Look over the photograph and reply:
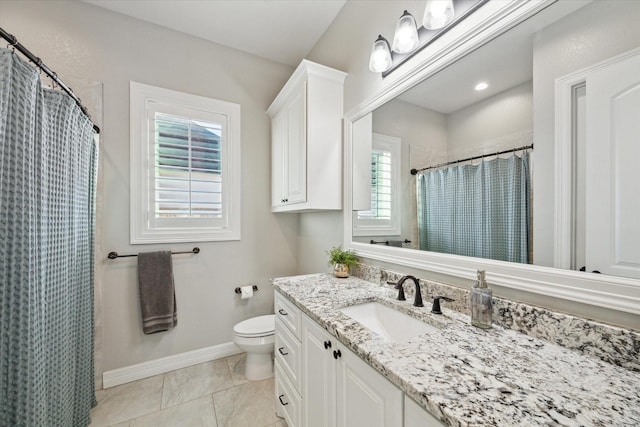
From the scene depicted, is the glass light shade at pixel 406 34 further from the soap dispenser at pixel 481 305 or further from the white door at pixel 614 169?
the soap dispenser at pixel 481 305

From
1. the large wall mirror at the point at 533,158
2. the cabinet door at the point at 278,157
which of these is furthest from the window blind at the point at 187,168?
the large wall mirror at the point at 533,158

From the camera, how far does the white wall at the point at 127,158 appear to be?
187 cm

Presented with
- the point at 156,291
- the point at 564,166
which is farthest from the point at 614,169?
the point at 156,291

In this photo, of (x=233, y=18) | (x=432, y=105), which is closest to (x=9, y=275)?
(x=432, y=105)

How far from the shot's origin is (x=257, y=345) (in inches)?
74.9

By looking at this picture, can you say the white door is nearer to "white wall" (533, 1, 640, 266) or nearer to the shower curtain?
"white wall" (533, 1, 640, 266)

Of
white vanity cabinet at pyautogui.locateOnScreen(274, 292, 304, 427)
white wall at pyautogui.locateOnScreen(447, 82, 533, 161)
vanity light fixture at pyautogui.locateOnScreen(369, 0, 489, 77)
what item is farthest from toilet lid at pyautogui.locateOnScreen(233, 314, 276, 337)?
vanity light fixture at pyautogui.locateOnScreen(369, 0, 489, 77)

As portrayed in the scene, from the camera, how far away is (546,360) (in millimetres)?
699

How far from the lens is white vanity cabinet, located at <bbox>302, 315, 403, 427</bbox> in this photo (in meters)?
0.71

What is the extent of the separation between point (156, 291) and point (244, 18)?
2299 mm

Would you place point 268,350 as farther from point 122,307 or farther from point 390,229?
point 390,229

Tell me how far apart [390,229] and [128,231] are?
2.00 metres

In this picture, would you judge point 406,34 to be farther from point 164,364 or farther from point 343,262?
point 164,364

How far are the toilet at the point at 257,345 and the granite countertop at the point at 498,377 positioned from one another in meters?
1.16
